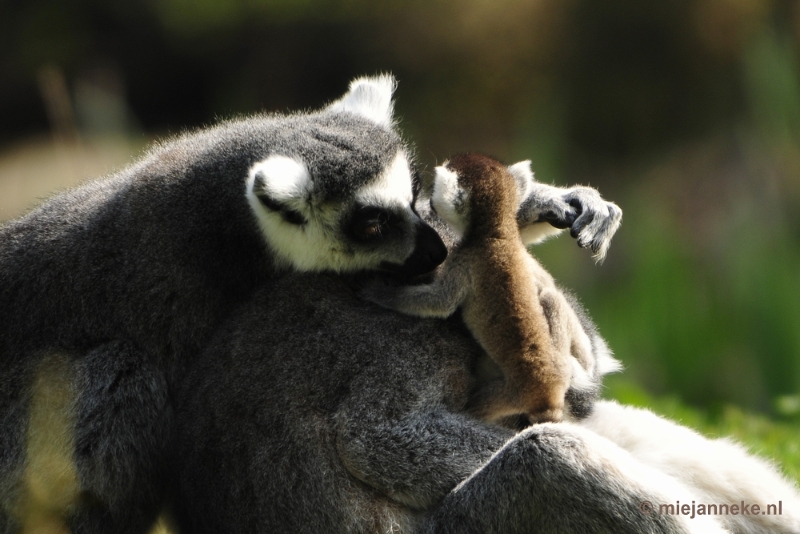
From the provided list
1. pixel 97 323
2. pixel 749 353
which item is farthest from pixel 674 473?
pixel 749 353

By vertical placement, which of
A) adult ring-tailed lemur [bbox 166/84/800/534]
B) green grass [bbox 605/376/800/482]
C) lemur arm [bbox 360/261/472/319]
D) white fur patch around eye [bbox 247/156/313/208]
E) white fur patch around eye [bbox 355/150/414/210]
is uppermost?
white fur patch around eye [bbox 247/156/313/208]

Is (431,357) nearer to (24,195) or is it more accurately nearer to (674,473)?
(674,473)

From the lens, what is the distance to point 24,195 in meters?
12.1

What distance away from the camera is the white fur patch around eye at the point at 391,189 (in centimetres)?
524

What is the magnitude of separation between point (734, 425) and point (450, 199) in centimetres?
377

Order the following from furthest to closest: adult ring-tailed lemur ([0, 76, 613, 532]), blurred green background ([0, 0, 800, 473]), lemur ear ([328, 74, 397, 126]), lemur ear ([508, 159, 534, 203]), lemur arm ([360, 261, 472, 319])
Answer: blurred green background ([0, 0, 800, 473]) → lemur ear ([328, 74, 397, 126]) → lemur ear ([508, 159, 534, 203]) → adult ring-tailed lemur ([0, 76, 613, 532]) → lemur arm ([360, 261, 472, 319])

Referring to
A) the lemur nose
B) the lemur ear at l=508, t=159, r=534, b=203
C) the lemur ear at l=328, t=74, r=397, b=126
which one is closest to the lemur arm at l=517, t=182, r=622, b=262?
the lemur ear at l=508, t=159, r=534, b=203

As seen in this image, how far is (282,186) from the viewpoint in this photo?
4.92 metres

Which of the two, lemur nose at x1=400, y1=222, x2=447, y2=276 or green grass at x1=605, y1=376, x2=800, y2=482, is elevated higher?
lemur nose at x1=400, y1=222, x2=447, y2=276

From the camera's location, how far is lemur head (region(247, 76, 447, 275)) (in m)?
4.97

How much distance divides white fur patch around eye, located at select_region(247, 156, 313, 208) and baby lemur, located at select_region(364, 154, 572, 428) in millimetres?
697

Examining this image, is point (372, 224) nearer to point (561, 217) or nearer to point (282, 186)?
point (282, 186)

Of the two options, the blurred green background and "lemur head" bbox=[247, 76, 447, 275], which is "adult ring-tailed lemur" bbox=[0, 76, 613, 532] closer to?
"lemur head" bbox=[247, 76, 447, 275]

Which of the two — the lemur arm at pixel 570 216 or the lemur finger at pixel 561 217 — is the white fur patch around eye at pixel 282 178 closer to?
the lemur arm at pixel 570 216
